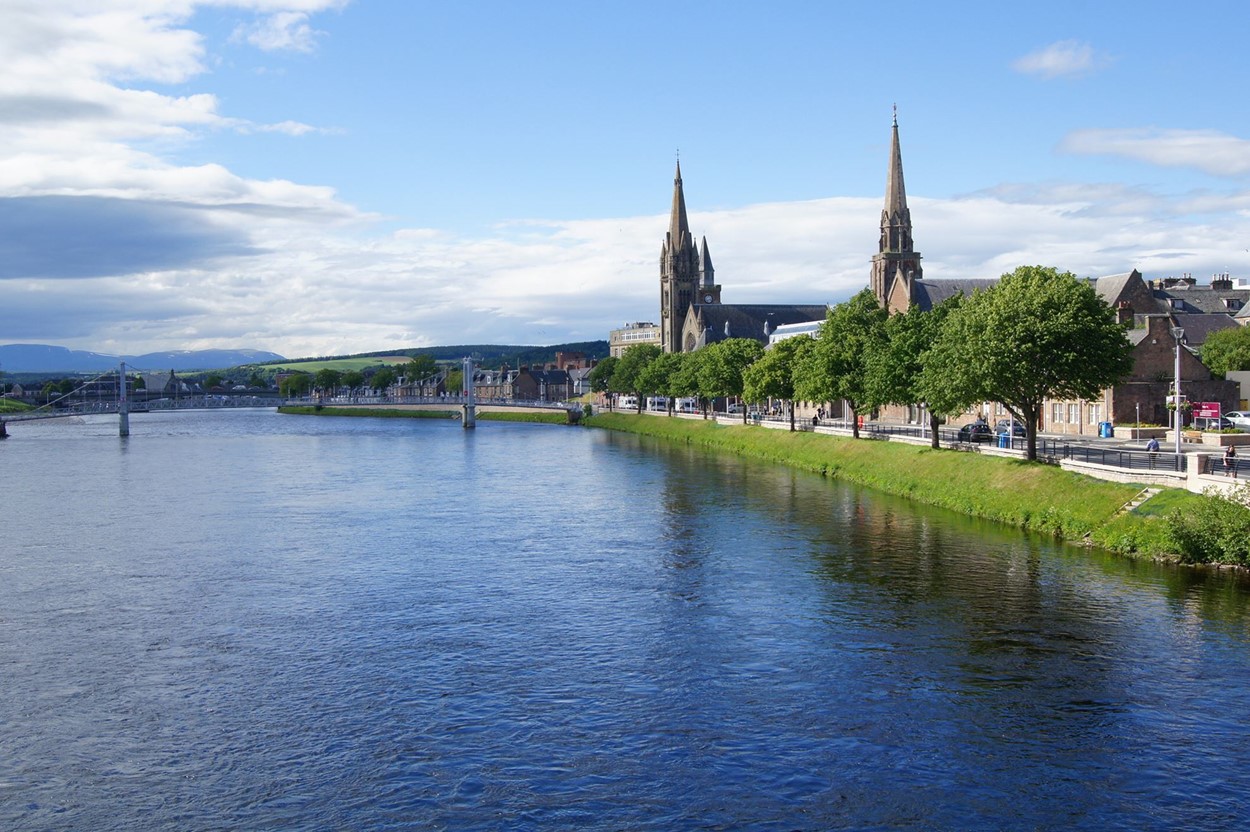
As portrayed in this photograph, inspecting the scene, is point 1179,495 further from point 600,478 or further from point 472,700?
point 600,478

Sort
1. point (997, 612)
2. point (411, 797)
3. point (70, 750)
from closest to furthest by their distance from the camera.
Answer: point (411, 797), point (70, 750), point (997, 612)

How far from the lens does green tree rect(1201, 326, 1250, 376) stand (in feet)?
307

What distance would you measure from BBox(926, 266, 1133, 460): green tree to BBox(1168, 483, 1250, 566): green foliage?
1629 centimetres

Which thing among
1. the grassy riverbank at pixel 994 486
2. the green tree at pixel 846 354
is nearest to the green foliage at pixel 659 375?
the grassy riverbank at pixel 994 486

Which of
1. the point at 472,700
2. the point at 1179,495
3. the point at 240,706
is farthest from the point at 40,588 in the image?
the point at 1179,495

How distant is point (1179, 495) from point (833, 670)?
23.9m

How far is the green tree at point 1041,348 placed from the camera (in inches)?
2317

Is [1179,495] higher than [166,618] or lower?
higher

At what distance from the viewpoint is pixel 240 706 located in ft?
94.0

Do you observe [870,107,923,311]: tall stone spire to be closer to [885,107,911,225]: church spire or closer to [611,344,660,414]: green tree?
[885,107,911,225]: church spire

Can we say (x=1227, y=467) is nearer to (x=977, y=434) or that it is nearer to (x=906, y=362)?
(x=977, y=434)

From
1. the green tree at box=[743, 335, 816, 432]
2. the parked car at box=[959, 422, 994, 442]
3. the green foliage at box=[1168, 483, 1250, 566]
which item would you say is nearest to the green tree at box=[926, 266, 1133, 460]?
the parked car at box=[959, 422, 994, 442]

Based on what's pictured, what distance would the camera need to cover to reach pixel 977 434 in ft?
258

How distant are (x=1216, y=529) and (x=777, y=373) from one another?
7511cm
